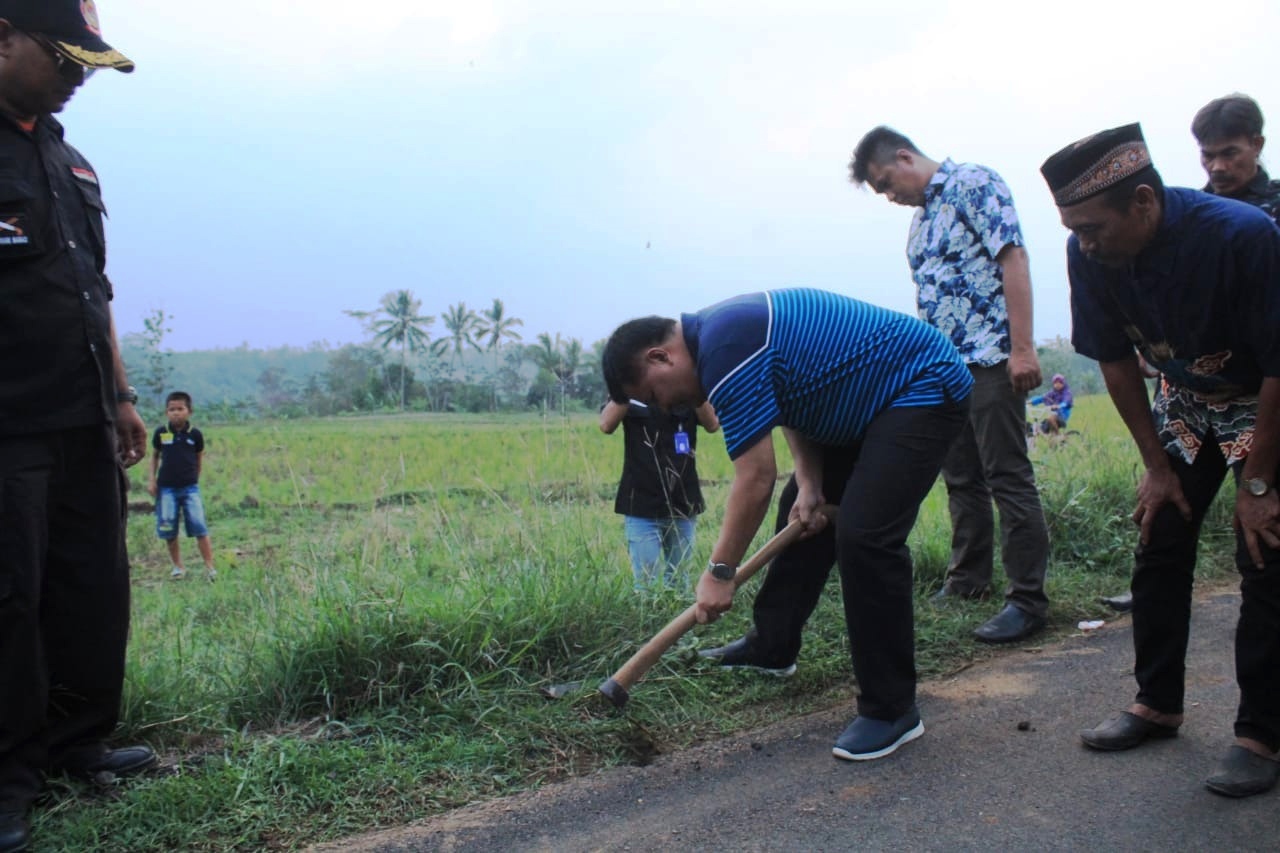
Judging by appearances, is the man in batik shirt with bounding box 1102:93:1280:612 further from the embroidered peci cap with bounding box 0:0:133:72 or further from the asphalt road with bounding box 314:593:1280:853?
the embroidered peci cap with bounding box 0:0:133:72

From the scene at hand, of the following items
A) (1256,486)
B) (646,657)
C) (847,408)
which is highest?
(847,408)

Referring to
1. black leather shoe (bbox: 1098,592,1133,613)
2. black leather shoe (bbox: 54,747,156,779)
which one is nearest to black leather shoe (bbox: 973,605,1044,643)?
black leather shoe (bbox: 1098,592,1133,613)

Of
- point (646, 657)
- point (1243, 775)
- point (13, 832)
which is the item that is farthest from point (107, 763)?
point (1243, 775)

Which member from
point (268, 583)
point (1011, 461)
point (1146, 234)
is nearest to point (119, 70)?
point (268, 583)

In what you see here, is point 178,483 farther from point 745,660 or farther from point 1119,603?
point 1119,603

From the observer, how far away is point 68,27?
2773mm

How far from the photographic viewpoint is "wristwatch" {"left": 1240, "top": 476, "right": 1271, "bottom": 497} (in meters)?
2.68

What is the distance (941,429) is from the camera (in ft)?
10.5

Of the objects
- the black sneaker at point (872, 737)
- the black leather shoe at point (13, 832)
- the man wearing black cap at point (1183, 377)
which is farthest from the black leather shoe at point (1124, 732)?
the black leather shoe at point (13, 832)

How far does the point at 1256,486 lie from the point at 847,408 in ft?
3.69

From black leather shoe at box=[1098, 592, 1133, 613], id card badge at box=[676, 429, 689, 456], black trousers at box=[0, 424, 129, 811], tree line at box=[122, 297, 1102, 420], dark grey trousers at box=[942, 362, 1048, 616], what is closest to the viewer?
black trousers at box=[0, 424, 129, 811]

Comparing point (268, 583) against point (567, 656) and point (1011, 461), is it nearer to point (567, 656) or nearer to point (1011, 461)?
point (567, 656)

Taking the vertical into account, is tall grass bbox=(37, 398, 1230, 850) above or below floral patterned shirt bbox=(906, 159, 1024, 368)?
below

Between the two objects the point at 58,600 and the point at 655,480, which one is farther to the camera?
the point at 655,480
